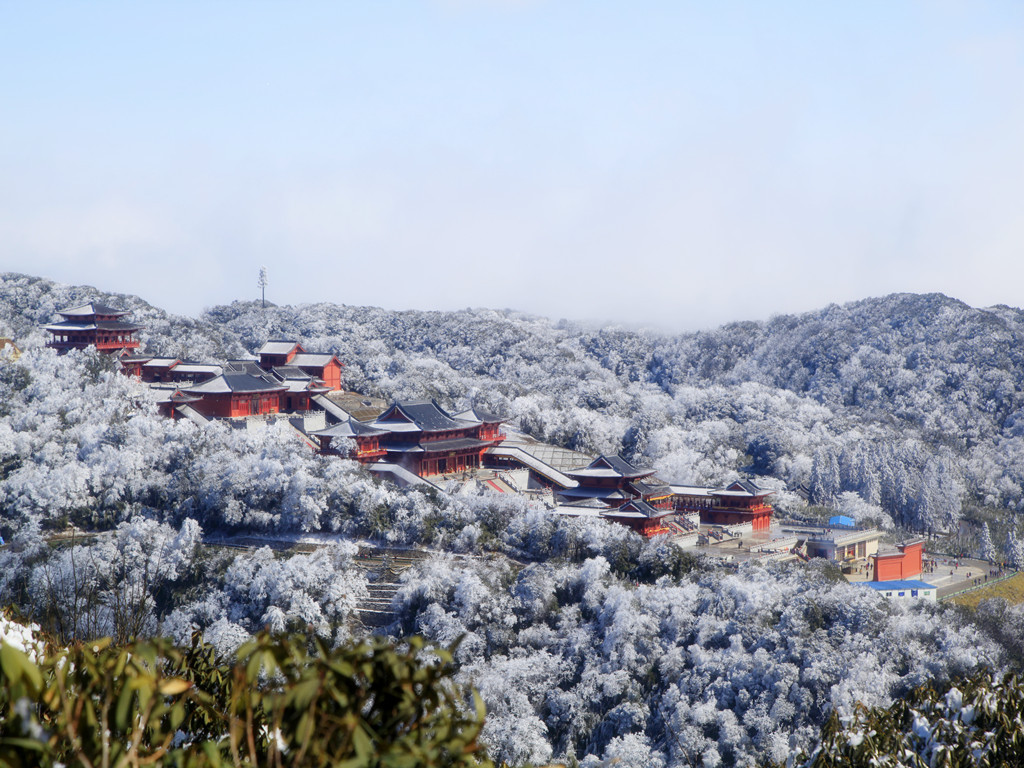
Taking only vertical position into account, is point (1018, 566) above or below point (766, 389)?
below

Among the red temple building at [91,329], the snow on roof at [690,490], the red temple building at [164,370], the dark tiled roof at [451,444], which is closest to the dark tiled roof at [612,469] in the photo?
the snow on roof at [690,490]

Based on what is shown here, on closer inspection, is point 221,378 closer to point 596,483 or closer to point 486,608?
point 596,483

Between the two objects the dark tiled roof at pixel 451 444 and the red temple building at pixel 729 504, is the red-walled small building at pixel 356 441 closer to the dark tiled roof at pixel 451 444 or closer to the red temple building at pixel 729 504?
the dark tiled roof at pixel 451 444

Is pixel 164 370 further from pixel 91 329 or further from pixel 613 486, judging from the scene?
pixel 613 486

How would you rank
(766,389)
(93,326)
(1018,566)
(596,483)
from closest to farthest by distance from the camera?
1. (596,483)
2. (1018,566)
3. (93,326)
4. (766,389)

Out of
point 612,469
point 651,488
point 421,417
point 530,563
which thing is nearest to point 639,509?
point 612,469

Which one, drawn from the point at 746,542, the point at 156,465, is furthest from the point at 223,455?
the point at 746,542
